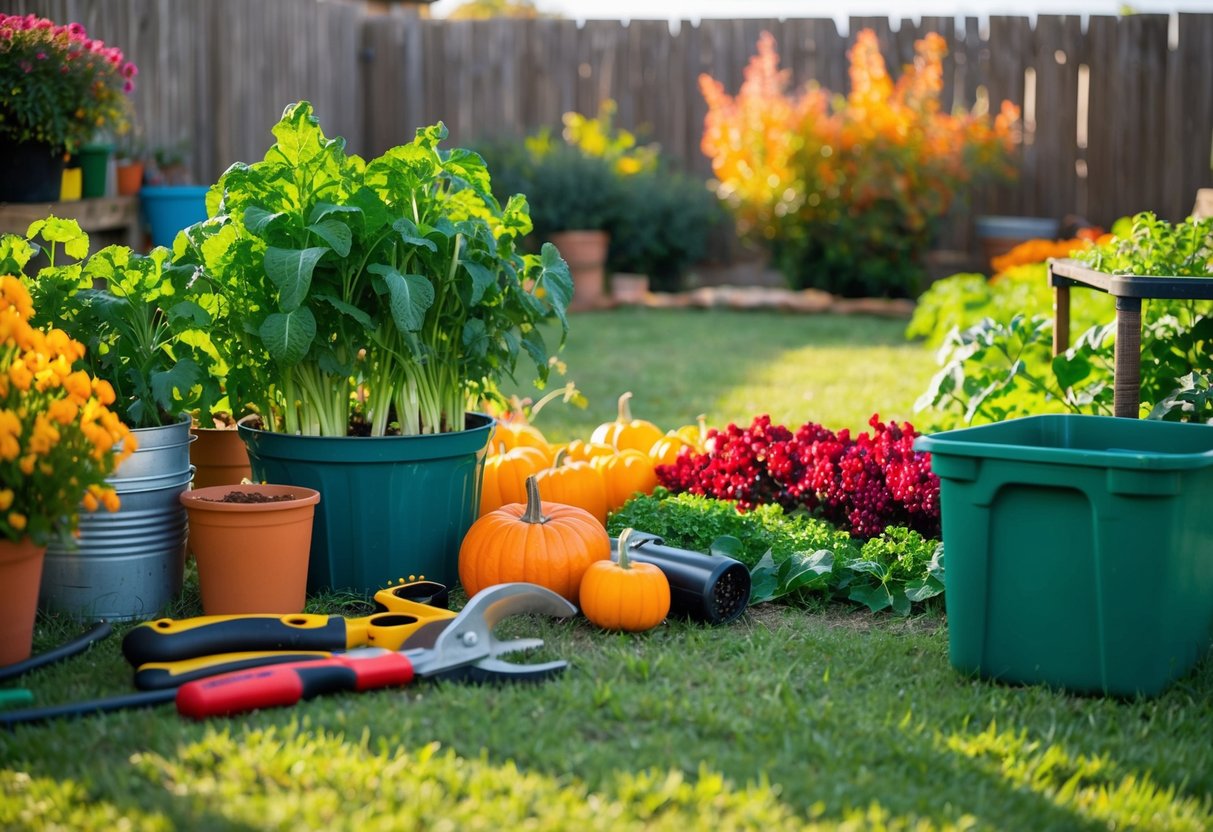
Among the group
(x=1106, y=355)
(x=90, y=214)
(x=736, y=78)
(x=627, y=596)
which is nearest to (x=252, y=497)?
(x=627, y=596)

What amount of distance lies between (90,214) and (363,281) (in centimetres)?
263

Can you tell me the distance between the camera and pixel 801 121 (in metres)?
8.76

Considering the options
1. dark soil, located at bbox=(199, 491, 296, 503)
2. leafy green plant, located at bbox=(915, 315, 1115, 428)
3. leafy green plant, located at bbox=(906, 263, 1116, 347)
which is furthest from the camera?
leafy green plant, located at bbox=(906, 263, 1116, 347)

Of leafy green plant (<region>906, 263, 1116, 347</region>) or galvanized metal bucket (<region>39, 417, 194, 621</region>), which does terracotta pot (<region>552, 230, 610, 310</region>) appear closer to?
leafy green plant (<region>906, 263, 1116, 347</region>)

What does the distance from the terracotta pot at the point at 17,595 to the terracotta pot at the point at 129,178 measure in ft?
12.1

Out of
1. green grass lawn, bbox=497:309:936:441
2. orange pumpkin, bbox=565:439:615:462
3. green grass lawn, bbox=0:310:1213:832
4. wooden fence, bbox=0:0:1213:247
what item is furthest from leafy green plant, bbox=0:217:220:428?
wooden fence, bbox=0:0:1213:247

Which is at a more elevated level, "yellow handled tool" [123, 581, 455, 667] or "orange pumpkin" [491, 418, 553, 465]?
"orange pumpkin" [491, 418, 553, 465]

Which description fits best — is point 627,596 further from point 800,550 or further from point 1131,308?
point 1131,308

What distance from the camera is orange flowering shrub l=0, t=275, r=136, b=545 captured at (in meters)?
2.13

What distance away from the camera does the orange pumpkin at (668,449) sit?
12.1ft

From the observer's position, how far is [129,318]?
2752mm

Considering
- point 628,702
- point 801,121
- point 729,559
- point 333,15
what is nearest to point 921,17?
point 801,121

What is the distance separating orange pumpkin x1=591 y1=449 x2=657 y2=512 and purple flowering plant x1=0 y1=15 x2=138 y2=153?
2.20 m

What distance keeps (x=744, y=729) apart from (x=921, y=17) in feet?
29.6
